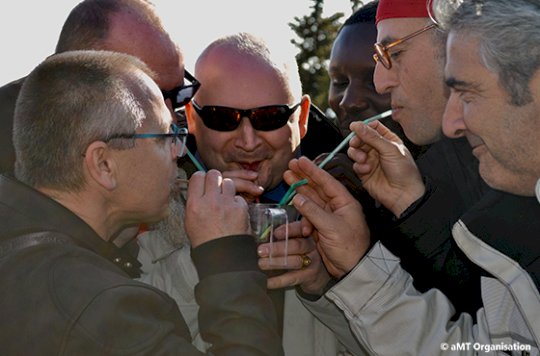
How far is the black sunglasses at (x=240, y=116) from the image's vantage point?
15.9 feet

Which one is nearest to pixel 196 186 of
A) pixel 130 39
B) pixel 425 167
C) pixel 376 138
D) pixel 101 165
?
pixel 101 165

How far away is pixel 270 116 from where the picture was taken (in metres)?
4.88

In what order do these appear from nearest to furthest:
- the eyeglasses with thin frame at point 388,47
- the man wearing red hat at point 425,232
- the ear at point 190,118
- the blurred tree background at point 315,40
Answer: the man wearing red hat at point 425,232, the eyeglasses with thin frame at point 388,47, the ear at point 190,118, the blurred tree background at point 315,40

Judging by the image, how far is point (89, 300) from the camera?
2.92m

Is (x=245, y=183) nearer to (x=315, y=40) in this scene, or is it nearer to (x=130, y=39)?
(x=130, y=39)

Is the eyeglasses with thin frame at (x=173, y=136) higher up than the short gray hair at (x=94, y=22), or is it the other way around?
the short gray hair at (x=94, y=22)

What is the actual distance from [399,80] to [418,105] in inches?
6.1

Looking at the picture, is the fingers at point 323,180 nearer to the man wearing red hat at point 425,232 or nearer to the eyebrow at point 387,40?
the man wearing red hat at point 425,232

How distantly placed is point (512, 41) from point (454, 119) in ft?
1.34

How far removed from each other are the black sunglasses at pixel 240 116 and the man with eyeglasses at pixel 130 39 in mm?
150

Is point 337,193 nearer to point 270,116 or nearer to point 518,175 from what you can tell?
point 518,175

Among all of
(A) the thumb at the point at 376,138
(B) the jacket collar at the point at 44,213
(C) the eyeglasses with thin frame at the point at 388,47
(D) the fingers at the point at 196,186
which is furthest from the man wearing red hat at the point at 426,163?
(B) the jacket collar at the point at 44,213

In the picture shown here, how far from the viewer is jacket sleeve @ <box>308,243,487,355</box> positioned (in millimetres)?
3428

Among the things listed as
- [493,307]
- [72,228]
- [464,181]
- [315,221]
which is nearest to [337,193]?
[315,221]
